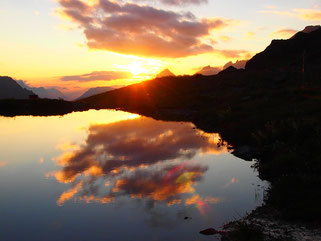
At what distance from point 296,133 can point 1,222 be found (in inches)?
777

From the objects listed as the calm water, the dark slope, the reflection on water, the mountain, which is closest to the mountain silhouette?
the mountain

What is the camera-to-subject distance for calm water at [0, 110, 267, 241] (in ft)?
36.5

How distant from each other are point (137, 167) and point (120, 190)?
16.1 ft

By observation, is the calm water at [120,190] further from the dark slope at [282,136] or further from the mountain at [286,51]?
the mountain at [286,51]

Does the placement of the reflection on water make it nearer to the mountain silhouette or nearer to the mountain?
the mountain silhouette

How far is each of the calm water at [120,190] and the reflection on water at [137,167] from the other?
5 cm

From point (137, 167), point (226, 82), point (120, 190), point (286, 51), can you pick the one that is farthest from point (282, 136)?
point (286, 51)

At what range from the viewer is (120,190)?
15.2m

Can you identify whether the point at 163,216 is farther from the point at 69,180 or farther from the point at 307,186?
the point at 69,180

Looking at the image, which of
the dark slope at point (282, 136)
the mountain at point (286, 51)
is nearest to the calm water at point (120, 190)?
the dark slope at point (282, 136)

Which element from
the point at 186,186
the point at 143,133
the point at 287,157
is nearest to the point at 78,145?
the point at 143,133

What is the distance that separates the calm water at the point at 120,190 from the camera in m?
11.1

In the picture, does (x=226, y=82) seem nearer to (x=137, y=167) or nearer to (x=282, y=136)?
(x=282, y=136)

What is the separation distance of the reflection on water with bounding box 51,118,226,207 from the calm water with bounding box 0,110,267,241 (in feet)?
0.18
